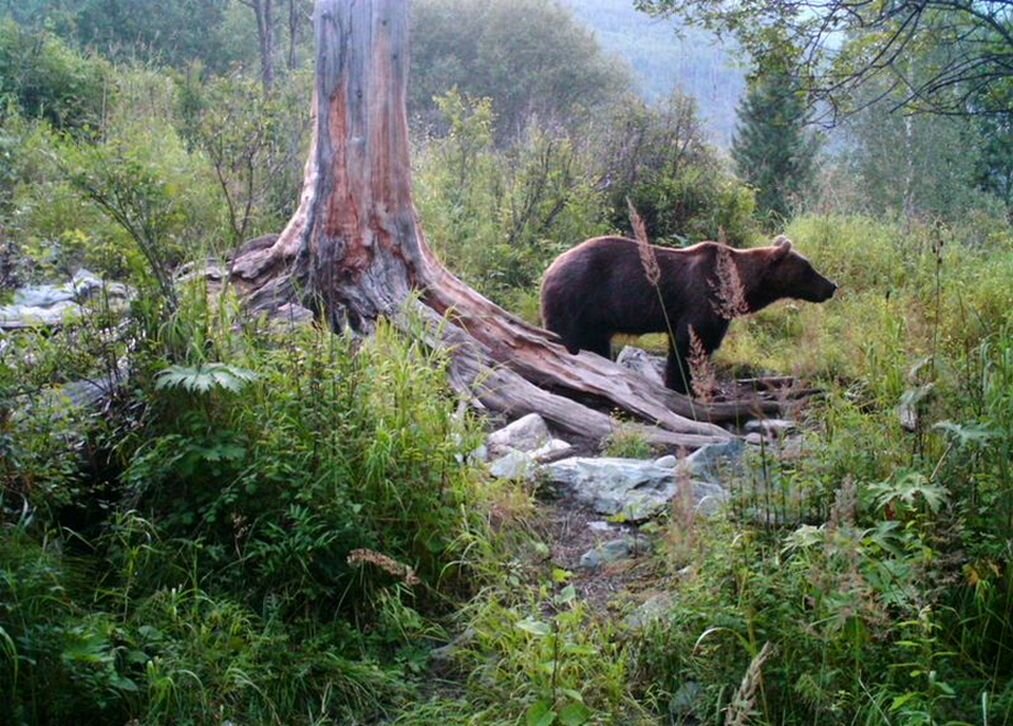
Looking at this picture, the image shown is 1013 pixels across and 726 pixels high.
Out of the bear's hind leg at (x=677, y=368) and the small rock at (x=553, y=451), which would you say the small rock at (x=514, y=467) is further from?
the bear's hind leg at (x=677, y=368)

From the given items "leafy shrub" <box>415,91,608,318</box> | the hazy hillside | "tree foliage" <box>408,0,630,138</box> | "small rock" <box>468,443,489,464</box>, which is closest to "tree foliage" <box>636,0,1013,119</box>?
"leafy shrub" <box>415,91,608,318</box>

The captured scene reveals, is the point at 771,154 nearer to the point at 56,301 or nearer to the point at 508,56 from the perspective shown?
the point at 508,56

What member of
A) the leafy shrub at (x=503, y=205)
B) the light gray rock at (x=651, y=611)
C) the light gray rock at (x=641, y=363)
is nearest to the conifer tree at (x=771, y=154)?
the leafy shrub at (x=503, y=205)

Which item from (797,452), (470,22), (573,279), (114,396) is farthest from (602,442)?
(470,22)

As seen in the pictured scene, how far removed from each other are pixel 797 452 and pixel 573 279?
13.2 ft

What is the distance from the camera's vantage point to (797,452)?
5.38 m

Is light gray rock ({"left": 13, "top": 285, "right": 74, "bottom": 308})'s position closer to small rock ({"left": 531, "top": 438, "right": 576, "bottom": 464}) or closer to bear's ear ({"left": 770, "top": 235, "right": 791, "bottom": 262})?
small rock ({"left": 531, "top": 438, "right": 576, "bottom": 464})

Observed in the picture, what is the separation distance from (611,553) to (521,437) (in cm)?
172

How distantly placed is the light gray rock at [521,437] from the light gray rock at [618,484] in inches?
15.5

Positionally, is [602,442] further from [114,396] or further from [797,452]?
[114,396]

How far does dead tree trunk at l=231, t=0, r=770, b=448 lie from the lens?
7594 millimetres

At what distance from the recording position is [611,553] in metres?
5.12

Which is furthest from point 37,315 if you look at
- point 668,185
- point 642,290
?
point 668,185

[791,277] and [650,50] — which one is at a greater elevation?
[650,50]
